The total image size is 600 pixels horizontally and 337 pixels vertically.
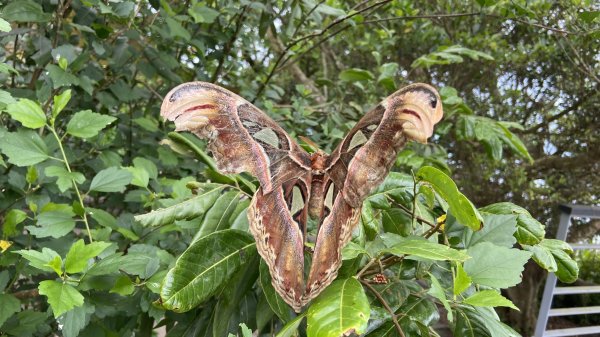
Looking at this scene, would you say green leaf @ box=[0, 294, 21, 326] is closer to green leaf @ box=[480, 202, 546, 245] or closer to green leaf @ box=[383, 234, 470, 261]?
green leaf @ box=[383, 234, 470, 261]

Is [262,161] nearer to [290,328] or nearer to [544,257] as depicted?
[290,328]

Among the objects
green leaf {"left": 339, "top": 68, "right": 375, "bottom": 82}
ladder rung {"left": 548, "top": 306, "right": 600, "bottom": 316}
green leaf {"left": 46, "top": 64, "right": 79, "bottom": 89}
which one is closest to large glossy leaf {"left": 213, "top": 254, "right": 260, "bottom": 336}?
green leaf {"left": 46, "top": 64, "right": 79, "bottom": 89}

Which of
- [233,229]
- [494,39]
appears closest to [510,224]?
[233,229]

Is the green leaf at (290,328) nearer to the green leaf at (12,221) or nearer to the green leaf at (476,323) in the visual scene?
the green leaf at (476,323)

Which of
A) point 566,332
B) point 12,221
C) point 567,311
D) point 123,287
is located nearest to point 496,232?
point 123,287

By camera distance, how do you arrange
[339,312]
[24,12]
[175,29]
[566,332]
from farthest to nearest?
[566,332], [175,29], [24,12], [339,312]

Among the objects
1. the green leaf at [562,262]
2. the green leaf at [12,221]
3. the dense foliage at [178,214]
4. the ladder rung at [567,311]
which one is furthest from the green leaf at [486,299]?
the ladder rung at [567,311]
